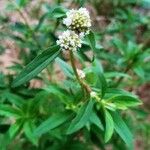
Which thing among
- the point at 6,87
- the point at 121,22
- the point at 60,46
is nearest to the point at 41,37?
the point at 6,87

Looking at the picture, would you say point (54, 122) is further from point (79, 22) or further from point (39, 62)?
point (79, 22)

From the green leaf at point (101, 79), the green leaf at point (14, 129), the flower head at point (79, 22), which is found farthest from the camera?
the green leaf at point (14, 129)

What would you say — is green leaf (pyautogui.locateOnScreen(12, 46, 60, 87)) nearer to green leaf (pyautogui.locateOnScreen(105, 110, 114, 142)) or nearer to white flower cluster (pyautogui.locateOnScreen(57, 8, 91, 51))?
white flower cluster (pyautogui.locateOnScreen(57, 8, 91, 51))

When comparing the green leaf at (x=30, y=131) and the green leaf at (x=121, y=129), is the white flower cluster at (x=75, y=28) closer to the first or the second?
the green leaf at (x=121, y=129)

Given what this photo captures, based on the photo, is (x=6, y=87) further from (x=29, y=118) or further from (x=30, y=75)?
(x=30, y=75)

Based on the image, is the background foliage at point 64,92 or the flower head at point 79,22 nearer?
the flower head at point 79,22

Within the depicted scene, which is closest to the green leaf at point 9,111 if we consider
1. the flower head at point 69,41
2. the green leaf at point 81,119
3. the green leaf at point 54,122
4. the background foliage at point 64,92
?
the background foliage at point 64,92

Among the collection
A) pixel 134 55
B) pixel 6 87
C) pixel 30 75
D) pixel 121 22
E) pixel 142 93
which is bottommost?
pixel 30 75
